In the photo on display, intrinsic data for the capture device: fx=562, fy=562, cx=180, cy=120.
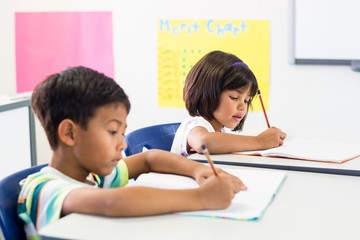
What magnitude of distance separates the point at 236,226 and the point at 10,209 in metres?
0.44

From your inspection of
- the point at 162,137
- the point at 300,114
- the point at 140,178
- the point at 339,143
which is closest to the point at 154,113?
the point at 300,114

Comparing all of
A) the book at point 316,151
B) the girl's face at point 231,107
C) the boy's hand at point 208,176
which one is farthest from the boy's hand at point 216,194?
the girl's face at point 231,107

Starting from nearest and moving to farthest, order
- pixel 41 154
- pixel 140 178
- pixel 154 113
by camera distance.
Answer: pixel 140 178
pixel 154 113
pixel 41 154

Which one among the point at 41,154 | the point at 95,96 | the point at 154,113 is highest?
the point at 95,96

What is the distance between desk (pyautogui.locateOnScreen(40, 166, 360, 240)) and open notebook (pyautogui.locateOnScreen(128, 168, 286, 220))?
2 centimetres

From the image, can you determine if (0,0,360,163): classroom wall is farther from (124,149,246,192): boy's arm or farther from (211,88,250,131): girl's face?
(124,149,246,192): boy's arm

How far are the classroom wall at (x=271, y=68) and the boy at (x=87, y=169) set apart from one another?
1.41 m

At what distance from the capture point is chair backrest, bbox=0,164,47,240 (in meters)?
1.05

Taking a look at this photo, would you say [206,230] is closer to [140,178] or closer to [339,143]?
[140,178]

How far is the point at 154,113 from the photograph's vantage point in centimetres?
302

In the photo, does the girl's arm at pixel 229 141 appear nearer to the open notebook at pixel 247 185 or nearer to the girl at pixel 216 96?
the girl at pixel 216 96

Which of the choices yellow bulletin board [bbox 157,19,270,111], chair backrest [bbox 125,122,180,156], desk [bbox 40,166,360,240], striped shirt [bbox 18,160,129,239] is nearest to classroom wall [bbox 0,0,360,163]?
yellow bulletin board [bbox 157,19,270,111]

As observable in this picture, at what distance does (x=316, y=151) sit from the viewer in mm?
1610

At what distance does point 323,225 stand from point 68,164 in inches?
20.6
